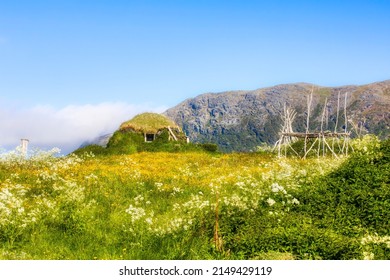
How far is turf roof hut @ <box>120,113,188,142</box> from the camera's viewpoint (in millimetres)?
59906

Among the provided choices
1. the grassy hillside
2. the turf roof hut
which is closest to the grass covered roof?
the turf roof hut

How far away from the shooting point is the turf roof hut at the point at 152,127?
197 feet

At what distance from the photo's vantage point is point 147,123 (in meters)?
61.2

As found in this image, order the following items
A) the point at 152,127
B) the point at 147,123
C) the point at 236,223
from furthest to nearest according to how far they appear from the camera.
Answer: the point at 147,123
the point at 152,127
the point at 236,223

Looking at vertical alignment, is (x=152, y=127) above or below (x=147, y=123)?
below

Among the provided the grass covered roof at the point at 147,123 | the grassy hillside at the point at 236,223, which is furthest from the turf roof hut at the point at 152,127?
the grassy hillside at the point at 236,223

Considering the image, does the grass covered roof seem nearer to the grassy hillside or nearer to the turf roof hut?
the turf roof hut

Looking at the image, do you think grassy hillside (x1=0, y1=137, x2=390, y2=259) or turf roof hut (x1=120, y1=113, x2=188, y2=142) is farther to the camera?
turf roof hut (x1=120, y1=113, x2=188, y2=142)

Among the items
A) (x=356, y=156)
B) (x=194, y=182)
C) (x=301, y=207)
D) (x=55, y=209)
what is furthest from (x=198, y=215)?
(x=194, y=182)

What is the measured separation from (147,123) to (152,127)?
107 centimetres

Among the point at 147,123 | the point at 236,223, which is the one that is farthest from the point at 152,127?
the point at 236,223

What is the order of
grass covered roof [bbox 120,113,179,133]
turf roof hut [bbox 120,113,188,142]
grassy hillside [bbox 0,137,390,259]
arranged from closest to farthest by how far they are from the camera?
1. grassy hillside [bbox 0,137,390,259]
2. turf roof hut [bbox 120,113,188,142]
3. grass covered roof [bbox 120,113,179,133]

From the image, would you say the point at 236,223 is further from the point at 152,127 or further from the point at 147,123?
the point at 147,123

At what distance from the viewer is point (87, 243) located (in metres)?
11.4
